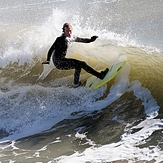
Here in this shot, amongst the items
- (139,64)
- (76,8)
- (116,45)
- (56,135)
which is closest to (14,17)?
(76,8)

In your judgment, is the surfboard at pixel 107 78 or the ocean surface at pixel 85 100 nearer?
the ocean surface at pixel 85 100

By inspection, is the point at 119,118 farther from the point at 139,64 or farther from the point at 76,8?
the point at 76,8

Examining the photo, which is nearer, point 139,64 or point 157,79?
point 157,79

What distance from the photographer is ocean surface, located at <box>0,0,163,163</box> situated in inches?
227

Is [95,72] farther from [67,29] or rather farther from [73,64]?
[67,29]

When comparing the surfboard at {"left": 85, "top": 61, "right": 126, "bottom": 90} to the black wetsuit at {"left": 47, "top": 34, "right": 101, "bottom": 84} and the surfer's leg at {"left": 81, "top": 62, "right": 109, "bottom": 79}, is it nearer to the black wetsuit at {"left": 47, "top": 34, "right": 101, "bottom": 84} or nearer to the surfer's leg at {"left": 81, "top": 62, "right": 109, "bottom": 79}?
the surfer's leg at {"left": 81, "top": 62, "right": 109, "bottom": 79}

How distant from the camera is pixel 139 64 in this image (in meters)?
8.83

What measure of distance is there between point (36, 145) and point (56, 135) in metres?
0.53

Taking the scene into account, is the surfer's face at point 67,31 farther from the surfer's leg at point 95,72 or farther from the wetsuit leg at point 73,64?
the surfer's leg at point 95,72

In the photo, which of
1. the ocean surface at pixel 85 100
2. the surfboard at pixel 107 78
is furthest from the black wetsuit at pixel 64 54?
the ocean surface at pixel 85 100

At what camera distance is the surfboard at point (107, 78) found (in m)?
7.80

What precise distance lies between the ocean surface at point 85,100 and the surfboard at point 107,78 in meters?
0.19

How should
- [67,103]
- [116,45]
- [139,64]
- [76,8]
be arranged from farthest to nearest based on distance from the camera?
[76,8] < [116,45] < [139,64] < [67,103]

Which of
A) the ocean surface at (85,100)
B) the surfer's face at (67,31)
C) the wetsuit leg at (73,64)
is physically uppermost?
the surfer's face at (67,31)
